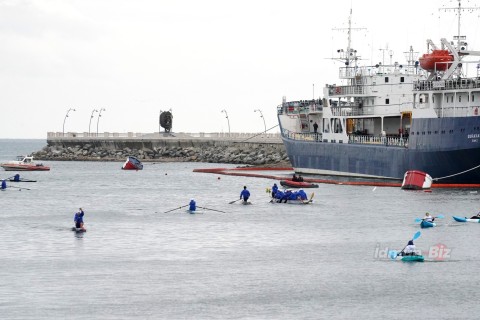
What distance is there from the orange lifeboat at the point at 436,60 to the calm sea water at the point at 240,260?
15331 millimetres

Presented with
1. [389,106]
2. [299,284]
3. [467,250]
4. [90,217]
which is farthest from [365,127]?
[299,284]

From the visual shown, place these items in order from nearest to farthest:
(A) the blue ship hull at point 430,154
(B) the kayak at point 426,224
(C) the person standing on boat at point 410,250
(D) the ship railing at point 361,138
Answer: (C) the person standing on boat at point 410,250 → (B) the kayak at point 426,224 → (A) the blue ship hull at point 430,154 → (D) the ship railing at point 361,138

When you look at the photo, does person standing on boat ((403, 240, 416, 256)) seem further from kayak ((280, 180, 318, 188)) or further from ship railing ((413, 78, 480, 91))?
kayak ((280, 180, 318, 188))

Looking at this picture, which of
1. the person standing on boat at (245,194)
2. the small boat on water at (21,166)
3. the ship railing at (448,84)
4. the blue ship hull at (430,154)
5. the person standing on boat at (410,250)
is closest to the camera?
the person standing on boat at (410,250)

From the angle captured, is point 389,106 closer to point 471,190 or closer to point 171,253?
point 471,190

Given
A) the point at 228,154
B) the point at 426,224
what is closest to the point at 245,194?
the point at 426,224

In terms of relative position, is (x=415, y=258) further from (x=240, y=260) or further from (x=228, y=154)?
(x=228, y=154)

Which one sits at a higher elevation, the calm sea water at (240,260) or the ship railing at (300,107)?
the ship railing at (300,107)

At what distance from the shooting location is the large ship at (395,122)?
96.1m

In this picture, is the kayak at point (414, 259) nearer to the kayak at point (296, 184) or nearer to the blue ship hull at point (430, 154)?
the blue ship hull at point (430, 154)

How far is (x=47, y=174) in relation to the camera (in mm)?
147875

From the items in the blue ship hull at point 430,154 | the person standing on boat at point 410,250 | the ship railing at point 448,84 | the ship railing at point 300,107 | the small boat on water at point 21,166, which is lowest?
the person standing on boat at point 410,250

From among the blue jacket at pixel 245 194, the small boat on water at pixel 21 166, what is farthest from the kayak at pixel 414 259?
the small boat on water at pixel 21 166

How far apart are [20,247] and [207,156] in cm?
13134
